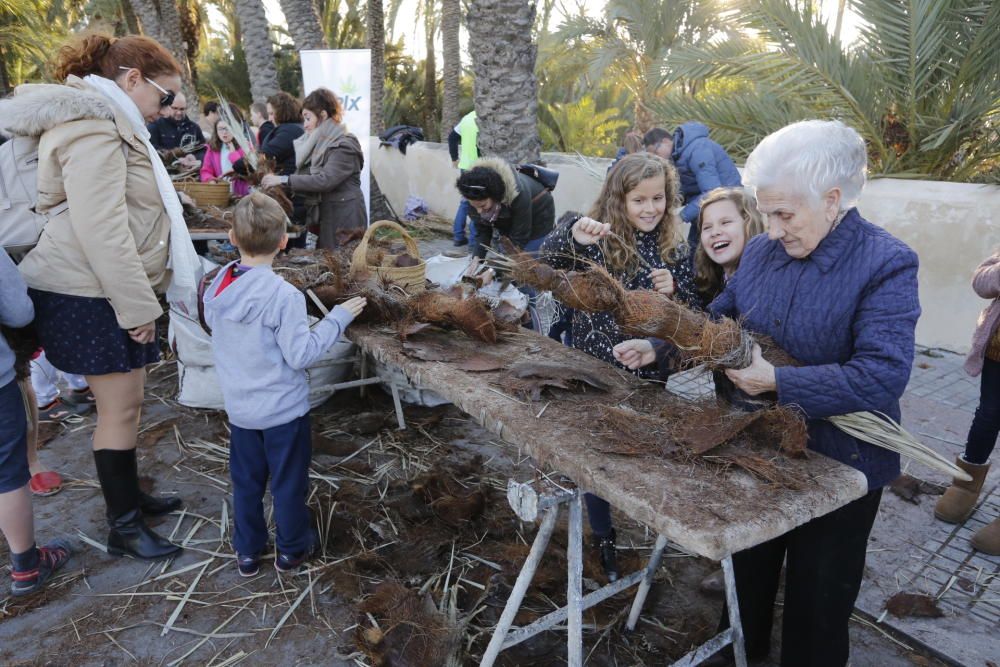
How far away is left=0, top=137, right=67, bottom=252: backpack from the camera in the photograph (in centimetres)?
276

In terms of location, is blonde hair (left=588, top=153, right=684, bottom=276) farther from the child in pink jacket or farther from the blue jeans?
the child in pink jacket

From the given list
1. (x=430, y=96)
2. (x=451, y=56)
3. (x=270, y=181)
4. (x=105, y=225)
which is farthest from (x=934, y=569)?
(x=430, y=96)

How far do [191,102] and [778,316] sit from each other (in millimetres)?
15028

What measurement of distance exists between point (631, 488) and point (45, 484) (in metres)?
3.66

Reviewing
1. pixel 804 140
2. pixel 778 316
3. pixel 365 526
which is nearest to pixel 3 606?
pixel 365 526

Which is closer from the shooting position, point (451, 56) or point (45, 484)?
point (45, 484)

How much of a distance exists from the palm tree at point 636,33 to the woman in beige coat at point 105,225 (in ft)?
38.4

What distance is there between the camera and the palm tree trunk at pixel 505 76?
571 centimetres

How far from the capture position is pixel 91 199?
2.62 m

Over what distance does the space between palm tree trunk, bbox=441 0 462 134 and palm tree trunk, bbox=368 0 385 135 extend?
1473 mm

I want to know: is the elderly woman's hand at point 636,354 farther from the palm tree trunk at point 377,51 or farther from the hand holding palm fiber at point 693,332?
the palm tree trunk at point 377,51

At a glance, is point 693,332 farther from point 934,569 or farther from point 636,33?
point 636,33

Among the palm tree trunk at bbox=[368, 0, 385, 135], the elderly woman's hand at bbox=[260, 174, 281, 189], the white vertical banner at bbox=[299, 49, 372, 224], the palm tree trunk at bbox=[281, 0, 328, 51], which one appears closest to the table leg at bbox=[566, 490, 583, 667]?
the elderly woman's hand at bbox=[260, 174, 281, 189]

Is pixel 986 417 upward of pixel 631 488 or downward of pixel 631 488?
downward
